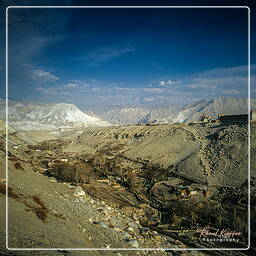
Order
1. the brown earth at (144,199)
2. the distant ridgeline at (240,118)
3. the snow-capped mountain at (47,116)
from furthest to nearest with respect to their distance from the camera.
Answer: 1. the snow-capped mountain at (47,116)
2. the distant ridgeline at (240,118)
3. the brown earth at (144,199)

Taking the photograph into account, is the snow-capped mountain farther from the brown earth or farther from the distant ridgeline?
the brown earth

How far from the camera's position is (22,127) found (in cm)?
9112

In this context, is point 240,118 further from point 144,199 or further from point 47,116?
point 47,116

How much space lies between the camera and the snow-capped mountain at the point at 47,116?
101188 mm

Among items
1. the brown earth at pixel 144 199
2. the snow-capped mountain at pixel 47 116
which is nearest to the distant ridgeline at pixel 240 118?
the brown earth at pixel 144 199

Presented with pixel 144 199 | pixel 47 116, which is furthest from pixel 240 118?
pixel 47 116

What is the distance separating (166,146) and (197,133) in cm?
450

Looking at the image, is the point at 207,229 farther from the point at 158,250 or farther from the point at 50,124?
the point at 50,124

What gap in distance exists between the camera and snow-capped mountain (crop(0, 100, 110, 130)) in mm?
101188

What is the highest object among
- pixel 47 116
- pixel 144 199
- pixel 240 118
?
pixel 47 116

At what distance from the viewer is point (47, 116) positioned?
11888 cm

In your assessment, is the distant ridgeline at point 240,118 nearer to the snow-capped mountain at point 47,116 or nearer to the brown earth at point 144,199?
the brown earth at point 144,199

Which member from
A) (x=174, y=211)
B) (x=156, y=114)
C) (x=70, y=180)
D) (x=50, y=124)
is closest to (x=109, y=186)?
(x=70, y=180)

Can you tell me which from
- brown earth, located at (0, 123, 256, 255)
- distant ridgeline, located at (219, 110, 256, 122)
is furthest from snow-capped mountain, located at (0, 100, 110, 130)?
brown earth, located at (0, 123, 256, 255)
